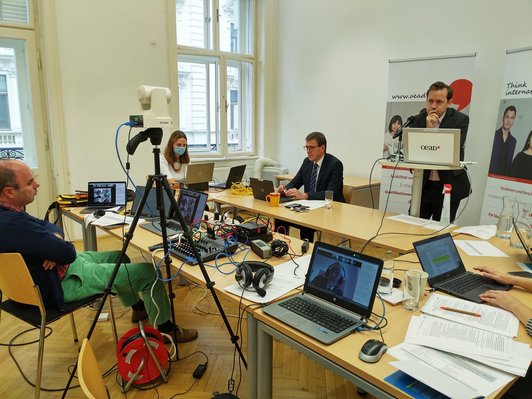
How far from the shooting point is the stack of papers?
1.08 meters

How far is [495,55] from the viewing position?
3.89 m

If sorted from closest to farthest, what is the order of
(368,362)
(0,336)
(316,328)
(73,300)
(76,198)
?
(368,362) → (316,328) → (73,300) → (0,336) → (76,198)

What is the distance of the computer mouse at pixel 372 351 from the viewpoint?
3.89 ft

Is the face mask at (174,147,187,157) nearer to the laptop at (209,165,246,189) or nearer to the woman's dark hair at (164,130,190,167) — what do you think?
the woman's dark hair at (164,130,190,167)

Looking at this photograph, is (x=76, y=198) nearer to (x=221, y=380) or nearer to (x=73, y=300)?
(x=73, y=300)

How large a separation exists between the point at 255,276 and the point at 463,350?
0.81 m

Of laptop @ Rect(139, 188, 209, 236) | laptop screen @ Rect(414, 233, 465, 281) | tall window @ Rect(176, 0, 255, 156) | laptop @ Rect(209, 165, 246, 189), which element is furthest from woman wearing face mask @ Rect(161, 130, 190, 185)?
laptop screen @ Rect(414, 233, 465, 281)

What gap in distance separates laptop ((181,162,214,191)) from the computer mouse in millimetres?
2871

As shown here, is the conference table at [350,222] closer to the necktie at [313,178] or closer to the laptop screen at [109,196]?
the necktie at [313,178]

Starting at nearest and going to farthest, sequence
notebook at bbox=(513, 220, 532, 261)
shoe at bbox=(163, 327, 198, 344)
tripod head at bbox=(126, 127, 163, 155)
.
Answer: tripod head at bbox=(126, 127, 163, 155) → notebook at bbox=(513, 220, 532, 261) → shoe at bbox=(163, 327, 198, 344)

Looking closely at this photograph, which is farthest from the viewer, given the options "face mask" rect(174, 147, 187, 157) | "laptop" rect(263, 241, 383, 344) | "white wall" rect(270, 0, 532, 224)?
"face mask" rect(174, 147, 187, 157)

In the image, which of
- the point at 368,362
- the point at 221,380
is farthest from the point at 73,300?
the point at 368,362

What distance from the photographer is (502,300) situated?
1510mm

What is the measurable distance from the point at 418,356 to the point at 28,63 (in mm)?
4955
